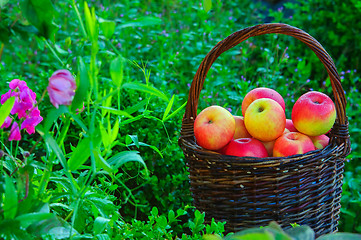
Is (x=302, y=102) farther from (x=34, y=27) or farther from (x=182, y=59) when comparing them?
(x=182, y=59)

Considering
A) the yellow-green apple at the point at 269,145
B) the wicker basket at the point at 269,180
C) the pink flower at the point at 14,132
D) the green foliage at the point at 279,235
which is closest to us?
the green foliage at the point at 279,235

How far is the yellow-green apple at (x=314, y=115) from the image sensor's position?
1263 mm

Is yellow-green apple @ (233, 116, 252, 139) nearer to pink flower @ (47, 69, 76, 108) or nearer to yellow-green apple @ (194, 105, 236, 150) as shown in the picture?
yellow-green apple @ (194, 105, 236, 150)

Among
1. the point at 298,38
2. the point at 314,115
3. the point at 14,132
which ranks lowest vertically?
the point at 14,132

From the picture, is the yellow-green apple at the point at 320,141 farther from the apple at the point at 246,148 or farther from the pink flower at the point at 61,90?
the pink flower at the point at 61,90

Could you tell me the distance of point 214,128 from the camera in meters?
1.23

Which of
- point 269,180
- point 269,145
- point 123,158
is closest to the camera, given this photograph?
point 123,158

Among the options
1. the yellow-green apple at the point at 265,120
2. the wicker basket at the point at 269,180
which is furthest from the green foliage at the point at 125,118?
the yellow-green apple at the point at 265,120

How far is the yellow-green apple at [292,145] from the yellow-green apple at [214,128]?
0.14 m

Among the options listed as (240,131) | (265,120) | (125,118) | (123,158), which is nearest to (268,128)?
(265,120)

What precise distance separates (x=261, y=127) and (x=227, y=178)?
21 cm

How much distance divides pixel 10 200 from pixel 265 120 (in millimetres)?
780

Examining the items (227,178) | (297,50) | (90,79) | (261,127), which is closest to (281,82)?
(297,50)

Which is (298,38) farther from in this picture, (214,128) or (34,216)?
(34,216)
